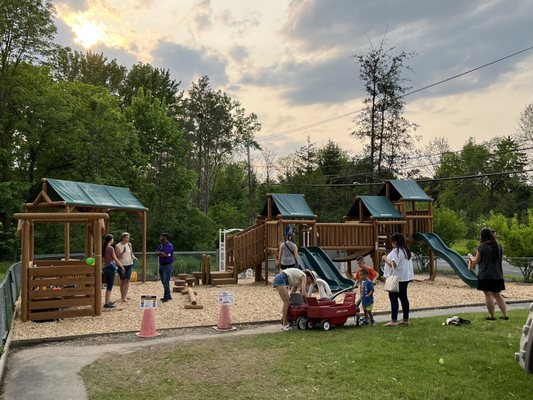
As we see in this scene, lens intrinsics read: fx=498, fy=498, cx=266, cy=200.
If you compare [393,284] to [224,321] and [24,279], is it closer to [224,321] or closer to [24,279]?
[224,321]

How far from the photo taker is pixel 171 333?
894 centimetres

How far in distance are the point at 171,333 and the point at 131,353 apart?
1685 millimetres

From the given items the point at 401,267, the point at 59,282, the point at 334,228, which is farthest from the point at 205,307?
the point at 334,228

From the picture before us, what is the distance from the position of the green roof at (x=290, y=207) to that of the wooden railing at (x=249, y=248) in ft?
3.11

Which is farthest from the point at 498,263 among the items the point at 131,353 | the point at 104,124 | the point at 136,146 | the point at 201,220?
the point at 201,220

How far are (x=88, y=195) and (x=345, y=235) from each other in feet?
31.2

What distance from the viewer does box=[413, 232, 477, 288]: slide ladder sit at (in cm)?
1646

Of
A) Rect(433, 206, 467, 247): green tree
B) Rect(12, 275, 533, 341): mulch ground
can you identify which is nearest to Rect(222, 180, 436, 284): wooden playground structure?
Rect(12, 275, 533, 341): mulch ground

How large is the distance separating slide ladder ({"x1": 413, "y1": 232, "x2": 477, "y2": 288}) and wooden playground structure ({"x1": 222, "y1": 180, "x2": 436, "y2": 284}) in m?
0.64

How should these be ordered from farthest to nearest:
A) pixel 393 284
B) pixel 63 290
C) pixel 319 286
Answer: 1. pixel 63 290
2. pixel 319 286
3. pixel 393 284

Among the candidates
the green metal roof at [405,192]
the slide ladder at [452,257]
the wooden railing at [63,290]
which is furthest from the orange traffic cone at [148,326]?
the green metal roof at [405,192]

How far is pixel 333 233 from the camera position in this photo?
62.7 ft

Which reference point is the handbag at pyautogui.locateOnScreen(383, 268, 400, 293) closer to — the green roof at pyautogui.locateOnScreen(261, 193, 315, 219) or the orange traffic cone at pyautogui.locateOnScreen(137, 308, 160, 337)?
the orange traffic cone at pyautogui.locateOnScreen(137, 308, 160, 337)

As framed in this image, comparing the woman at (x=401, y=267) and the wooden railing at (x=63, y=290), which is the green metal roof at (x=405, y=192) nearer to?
the woman at (x=401, y=267)
